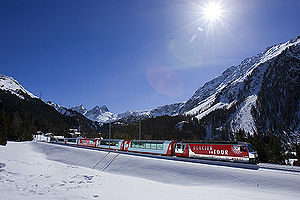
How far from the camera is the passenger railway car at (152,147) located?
37.2 m

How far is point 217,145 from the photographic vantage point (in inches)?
1159

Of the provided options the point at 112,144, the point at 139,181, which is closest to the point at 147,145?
the point at 112,144

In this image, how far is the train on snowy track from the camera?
86.5 ft

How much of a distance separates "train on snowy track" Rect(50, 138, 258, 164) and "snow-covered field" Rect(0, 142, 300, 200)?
484 centimetres

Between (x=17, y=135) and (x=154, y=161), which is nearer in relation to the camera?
(x=154, y=161)

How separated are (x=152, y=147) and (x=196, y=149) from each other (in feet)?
36.3

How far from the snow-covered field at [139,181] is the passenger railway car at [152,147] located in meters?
6.17

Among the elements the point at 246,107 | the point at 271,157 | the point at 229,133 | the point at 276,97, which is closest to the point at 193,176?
the point at 271,157

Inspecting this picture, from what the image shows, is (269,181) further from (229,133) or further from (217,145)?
(229,133)

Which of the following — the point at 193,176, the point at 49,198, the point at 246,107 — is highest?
the point at 246,107

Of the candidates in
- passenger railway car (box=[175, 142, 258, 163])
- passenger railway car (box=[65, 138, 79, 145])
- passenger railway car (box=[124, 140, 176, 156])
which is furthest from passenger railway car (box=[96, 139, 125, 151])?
passenger railway car (box=[175, 142, 258, 163])

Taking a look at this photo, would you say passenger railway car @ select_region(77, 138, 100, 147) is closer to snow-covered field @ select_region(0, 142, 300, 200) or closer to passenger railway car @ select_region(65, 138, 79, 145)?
passenger railway car @ select_region(65, 138, 79, 145)

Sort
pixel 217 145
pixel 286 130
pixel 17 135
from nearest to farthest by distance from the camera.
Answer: pixel 217 145 < pixel 17 135 < pixel 286 130

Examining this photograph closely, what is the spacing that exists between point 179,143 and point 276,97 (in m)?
183
